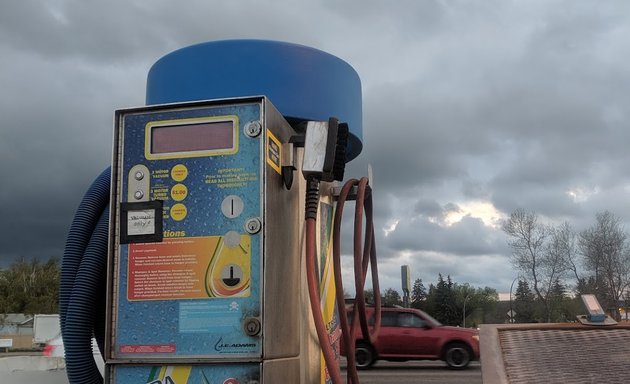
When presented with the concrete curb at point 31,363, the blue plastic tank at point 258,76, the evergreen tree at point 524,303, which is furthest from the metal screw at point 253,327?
the evergreen tree at point 524,303

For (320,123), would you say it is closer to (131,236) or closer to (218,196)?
(218,196)

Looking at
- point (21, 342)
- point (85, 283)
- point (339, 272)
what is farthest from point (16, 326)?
point (339, 272)

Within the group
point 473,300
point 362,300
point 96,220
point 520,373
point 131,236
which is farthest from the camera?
point 473,300

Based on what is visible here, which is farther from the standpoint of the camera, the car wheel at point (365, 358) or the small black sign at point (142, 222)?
the car wheel at point (365, 358)

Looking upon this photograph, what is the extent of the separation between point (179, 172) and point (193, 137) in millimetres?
150

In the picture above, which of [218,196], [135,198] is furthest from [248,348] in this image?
[135,198]

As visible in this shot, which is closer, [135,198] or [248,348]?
[248,348]

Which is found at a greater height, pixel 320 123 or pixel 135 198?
pixel 320 123

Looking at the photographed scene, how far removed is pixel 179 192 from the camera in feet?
8.71

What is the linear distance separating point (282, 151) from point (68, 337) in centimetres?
119

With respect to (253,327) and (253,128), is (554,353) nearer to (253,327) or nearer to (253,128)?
(253,327)

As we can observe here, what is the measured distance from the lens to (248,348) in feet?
8.19

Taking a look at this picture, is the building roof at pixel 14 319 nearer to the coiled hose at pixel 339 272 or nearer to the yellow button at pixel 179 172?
the coiled hose at pixel 339 272

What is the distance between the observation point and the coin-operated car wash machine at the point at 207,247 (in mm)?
2541
